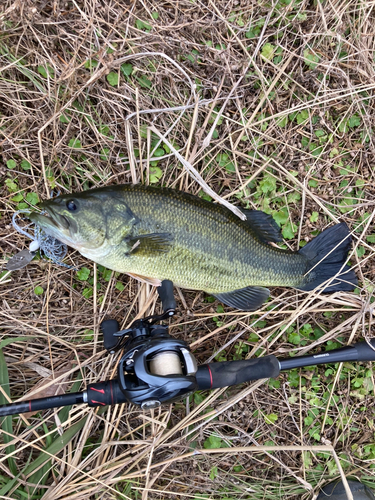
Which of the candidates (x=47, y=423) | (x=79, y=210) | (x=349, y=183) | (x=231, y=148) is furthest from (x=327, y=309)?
(x=47, y=423)

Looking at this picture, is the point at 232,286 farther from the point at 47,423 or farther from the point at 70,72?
the point at 70,72

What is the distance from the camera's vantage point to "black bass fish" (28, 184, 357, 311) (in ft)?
8.16

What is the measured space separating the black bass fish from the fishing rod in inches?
13.9

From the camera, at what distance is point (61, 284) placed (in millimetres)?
2982

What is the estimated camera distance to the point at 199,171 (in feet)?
10.1

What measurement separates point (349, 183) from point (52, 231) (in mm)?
2729

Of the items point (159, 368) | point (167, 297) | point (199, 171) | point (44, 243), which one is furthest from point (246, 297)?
point (44, 243)

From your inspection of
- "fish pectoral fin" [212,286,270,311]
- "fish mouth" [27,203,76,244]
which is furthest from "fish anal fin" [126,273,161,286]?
"fish mouth" [27,203,76,244]

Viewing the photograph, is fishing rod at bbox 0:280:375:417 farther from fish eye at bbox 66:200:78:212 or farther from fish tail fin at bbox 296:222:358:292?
fish eye at bbox 66:200:78:212

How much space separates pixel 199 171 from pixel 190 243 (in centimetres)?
82

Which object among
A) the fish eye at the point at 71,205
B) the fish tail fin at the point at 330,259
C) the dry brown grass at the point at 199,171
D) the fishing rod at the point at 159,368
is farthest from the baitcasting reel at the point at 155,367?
the fish tail fin at the point at 330,259

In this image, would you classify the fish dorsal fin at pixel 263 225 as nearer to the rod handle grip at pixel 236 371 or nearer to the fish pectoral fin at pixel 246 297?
the fish pectoral fin at pixel 246 297

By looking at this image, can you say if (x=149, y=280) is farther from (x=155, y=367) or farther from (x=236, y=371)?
(x=236, y=371)

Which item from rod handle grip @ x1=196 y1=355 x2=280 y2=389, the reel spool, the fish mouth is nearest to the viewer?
the reel spool
